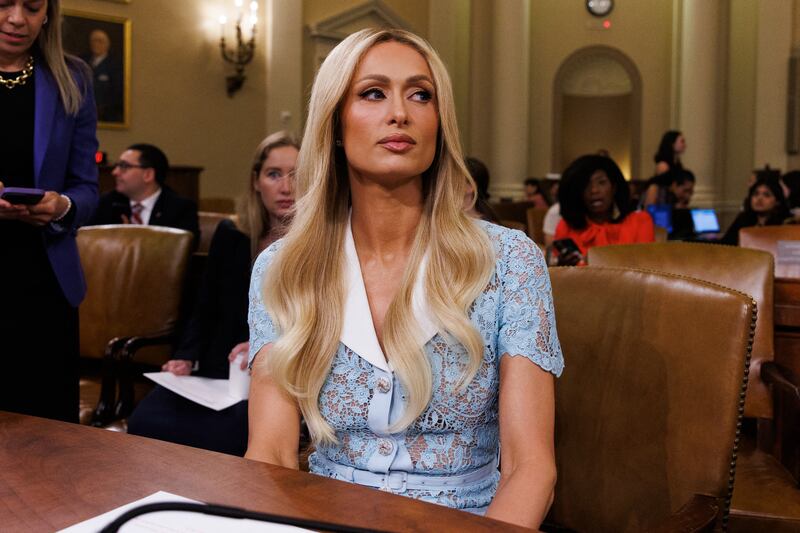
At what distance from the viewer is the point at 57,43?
219 centimetres

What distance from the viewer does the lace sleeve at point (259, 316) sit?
5.32ft

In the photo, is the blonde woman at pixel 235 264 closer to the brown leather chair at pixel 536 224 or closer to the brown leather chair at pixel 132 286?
the brown leather chair at pixel 132 286

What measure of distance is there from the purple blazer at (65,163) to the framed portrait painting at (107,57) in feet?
21.1

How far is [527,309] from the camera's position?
1513 millimetres

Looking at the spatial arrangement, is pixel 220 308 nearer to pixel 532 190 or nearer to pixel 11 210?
pixel 11 210

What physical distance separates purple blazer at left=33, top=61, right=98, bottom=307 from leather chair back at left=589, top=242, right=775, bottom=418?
1.47 meters

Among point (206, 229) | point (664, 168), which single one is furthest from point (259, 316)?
point (664, 168)

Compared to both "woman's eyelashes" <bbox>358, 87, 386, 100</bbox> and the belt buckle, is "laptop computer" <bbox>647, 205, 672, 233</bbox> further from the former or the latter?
the belt buckle

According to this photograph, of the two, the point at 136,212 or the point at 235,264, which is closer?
the point at 235,264

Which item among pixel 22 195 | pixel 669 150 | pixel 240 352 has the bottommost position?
pixel 240 352

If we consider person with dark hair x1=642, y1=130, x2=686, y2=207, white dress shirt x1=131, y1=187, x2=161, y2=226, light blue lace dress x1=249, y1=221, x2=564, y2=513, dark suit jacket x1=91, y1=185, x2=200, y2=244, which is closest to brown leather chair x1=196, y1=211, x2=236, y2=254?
dark suit jacket x1=91, y1=185, x2=200, y2=244

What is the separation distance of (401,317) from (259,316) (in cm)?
30

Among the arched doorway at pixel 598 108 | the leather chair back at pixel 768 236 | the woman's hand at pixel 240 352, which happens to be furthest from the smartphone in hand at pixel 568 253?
the arched doorway at pixel 598 108

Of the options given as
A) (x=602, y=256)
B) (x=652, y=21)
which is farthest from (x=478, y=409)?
(x=652, y=21)
